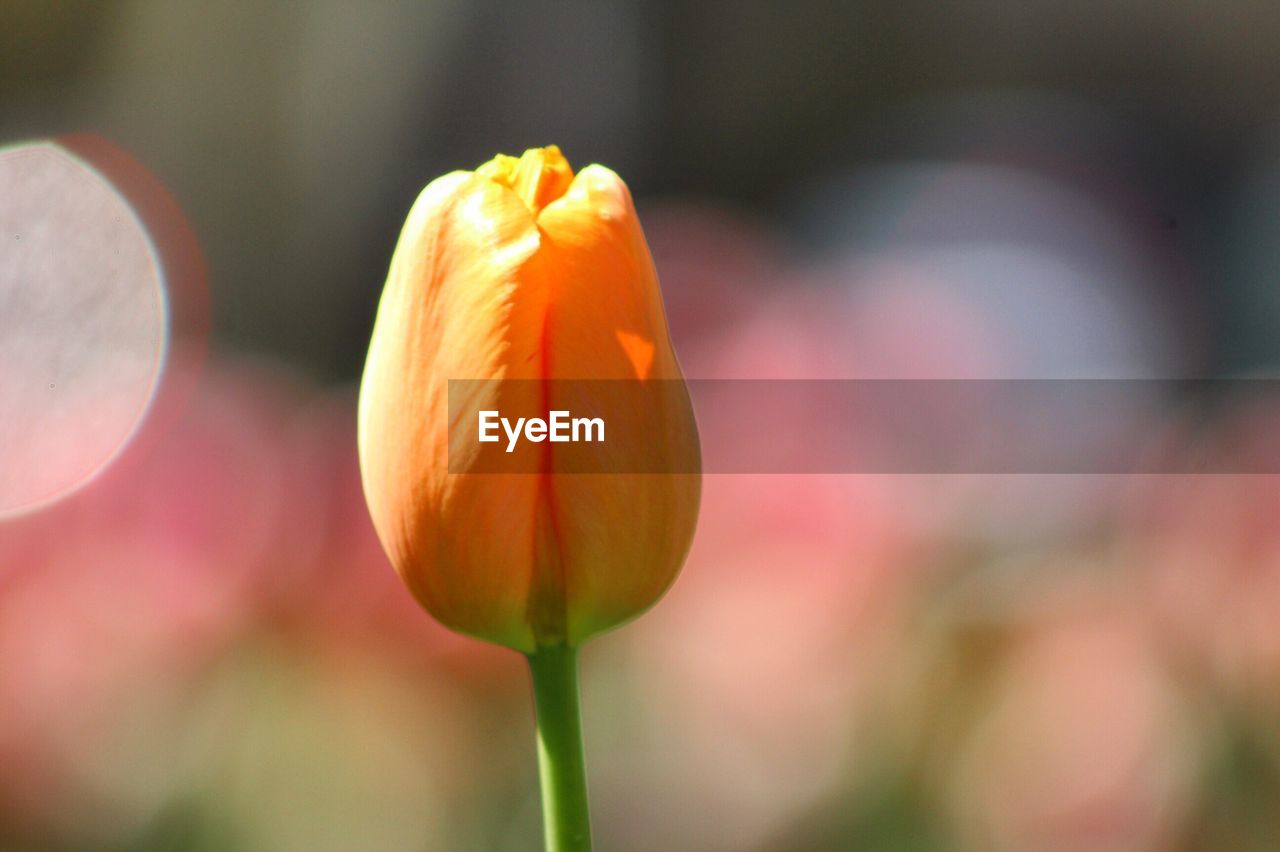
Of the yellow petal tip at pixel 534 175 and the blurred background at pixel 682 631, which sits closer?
the yellow petal tip at pixel 534 175

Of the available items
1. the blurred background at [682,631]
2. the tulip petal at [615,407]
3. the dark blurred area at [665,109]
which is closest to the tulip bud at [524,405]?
the tulip petal at [615,407]

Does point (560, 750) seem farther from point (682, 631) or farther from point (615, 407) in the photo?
point (682, 631)

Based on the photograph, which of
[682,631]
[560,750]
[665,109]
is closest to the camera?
[560,750]

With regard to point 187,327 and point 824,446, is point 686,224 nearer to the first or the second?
point 187,327

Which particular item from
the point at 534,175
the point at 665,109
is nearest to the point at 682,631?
the point at 534,175

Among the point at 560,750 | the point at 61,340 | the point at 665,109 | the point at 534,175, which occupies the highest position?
the point at 665,109

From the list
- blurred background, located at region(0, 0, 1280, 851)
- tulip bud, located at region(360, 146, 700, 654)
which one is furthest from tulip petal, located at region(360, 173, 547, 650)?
blurred background, located at region(0, 0, 1280, 851)

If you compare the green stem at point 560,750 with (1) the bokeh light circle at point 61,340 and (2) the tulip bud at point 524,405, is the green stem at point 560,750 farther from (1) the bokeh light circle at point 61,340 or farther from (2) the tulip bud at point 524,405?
(1) the bokeh light circle at point 61,340

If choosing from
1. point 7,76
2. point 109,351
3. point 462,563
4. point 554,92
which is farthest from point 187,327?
point 462,563

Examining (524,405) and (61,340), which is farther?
(61,340)
